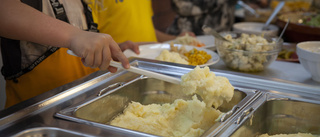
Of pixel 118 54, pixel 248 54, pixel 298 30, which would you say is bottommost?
pixel 298 30

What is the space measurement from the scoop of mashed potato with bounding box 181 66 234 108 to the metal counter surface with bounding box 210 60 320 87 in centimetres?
48

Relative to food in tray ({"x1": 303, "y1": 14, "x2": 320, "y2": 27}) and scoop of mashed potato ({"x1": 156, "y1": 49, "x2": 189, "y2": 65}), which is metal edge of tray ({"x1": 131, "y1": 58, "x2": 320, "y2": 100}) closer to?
scoop of mashed potato ({"x1": 156, "y1": 49, "x2": 189, "y2": 65})

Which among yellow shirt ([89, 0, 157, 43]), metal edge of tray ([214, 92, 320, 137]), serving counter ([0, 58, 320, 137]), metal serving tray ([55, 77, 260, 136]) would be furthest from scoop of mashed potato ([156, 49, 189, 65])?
metal edge of tray ([214, 92, 320, 137])

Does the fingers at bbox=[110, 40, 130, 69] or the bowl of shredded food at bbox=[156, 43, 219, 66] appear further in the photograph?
the bowl of shredded food at bbox=[156, 43, 219, 66]

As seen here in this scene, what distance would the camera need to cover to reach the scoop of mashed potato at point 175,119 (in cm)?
92

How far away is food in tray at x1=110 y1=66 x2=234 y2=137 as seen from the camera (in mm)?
915

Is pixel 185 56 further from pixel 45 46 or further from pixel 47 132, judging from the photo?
pixel 47 132

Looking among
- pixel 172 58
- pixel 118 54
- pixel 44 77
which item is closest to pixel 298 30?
pixel 172 58

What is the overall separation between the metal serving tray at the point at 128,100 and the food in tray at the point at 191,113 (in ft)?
0.21

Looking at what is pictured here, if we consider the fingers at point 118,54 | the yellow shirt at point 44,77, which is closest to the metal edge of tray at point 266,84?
the fingers at point 118,54

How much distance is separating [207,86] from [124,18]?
101 centimetres

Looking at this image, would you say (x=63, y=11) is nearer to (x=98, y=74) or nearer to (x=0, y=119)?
(x=98, y=74)

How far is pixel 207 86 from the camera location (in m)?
0.92

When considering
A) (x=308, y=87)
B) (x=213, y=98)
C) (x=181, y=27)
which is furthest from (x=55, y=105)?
(x=181, y=27)
